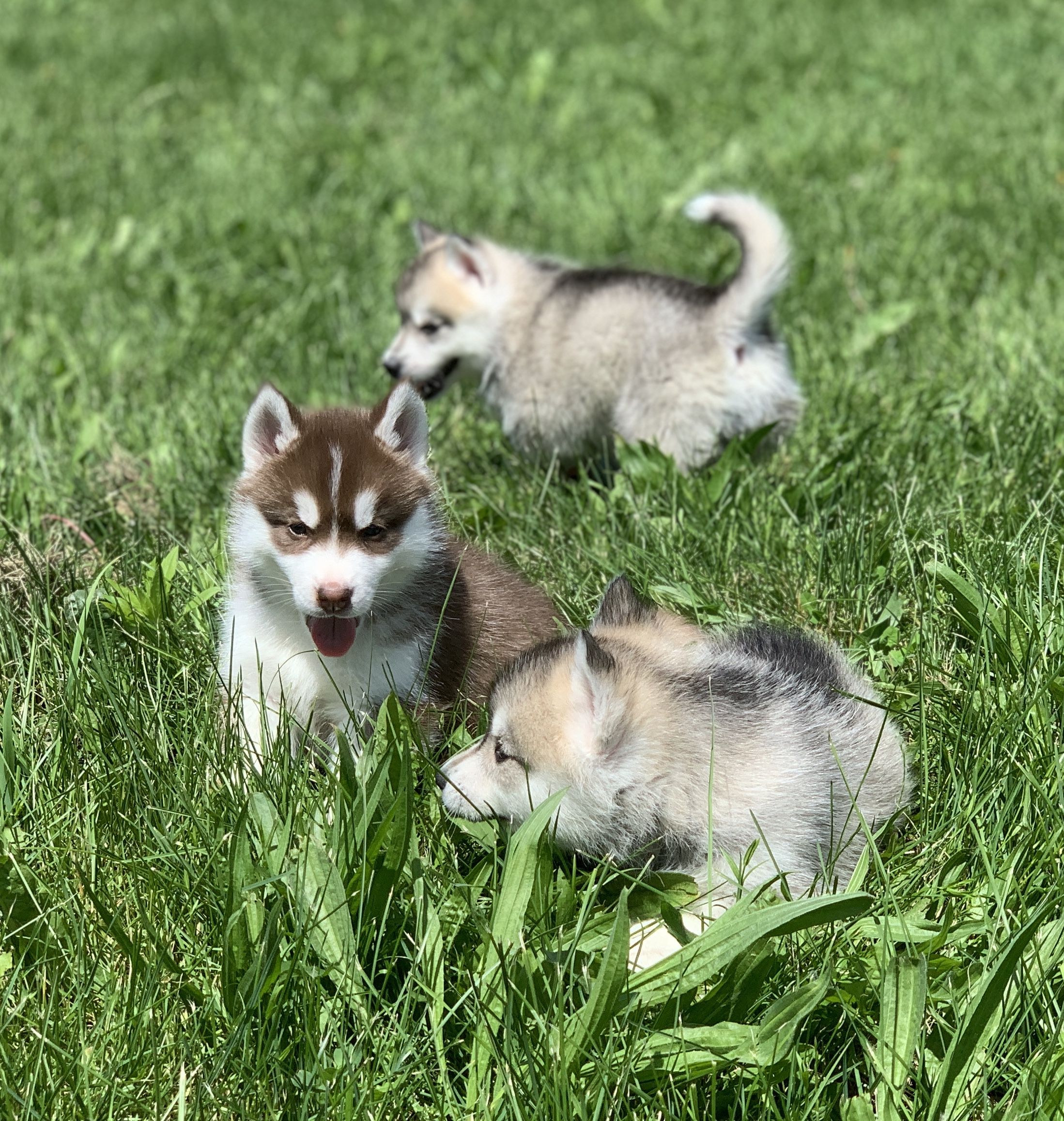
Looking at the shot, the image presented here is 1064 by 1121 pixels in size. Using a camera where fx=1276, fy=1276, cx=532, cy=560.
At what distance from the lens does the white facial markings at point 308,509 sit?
116 inches

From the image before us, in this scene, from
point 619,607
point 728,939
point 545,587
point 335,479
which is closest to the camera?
point 728,939

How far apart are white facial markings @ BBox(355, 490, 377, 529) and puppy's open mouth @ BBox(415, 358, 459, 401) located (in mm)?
2828

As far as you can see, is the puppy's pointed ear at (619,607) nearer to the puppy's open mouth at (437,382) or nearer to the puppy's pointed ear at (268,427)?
the puppy's pointed ear at (268,427)

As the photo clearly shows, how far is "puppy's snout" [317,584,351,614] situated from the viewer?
2.82 metres

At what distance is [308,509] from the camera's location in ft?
9.67

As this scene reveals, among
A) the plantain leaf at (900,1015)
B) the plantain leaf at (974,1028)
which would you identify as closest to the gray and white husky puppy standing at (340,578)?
the plantain leaf at (900,1015)

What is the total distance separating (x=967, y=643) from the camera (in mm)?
3162

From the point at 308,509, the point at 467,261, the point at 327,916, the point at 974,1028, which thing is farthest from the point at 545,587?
the point at 467,261

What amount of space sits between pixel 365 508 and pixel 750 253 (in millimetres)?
2495

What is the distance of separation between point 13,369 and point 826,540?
3833mm

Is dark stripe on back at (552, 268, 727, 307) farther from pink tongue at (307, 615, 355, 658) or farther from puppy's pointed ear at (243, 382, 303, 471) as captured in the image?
pink tongue at (307, 615, 355, 658)

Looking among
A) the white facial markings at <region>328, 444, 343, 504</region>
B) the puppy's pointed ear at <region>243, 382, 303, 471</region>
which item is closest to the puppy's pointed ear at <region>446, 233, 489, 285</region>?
the puppy's pointed ear at <region>243, 382, 303, 471</region>

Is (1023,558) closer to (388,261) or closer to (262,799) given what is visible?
(262,799)

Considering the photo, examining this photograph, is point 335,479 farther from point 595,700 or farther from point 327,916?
point 327,916
